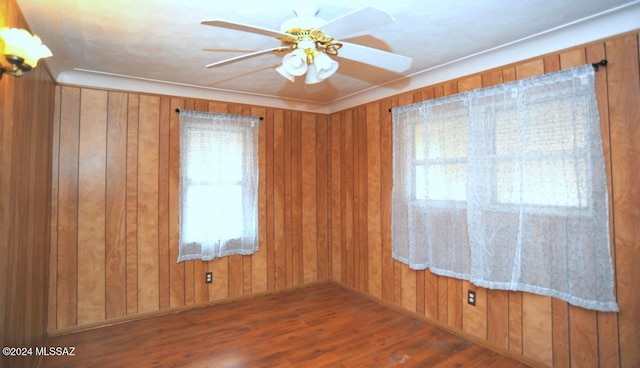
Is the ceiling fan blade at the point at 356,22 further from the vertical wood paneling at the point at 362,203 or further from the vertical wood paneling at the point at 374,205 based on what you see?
the vertical wood paneling at the point at 362,203

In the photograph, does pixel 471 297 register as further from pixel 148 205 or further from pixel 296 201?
pixel 148 205

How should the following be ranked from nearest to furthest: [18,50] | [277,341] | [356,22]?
[18,50], [356,22], [277,341]

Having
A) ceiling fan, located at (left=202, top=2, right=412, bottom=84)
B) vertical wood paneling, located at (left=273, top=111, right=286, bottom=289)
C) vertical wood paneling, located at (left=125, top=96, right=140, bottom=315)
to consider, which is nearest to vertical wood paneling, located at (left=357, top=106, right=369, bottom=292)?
vertical wood paneling, located at (left=273, top=111, right=286, bottom=289)

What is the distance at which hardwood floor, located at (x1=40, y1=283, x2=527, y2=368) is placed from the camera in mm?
2436

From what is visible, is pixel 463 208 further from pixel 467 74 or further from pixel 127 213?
pixel 127 213

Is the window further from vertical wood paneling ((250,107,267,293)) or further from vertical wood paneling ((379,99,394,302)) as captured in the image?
vertical wood paneling ((250,107,267,293))

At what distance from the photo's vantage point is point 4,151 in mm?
1582

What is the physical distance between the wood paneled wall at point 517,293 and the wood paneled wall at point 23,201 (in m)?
3.01

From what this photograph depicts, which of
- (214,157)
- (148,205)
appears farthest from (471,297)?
(148,205)

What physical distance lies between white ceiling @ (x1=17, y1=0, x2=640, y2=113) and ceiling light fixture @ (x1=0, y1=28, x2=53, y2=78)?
552 mm

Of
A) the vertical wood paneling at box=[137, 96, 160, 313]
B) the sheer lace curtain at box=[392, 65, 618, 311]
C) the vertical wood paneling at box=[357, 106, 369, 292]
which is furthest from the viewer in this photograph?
the vertical wood paneling at box=[357, 106, 369, 292]

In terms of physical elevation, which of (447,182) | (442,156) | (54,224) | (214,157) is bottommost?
(54,224)

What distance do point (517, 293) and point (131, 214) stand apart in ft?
11.8

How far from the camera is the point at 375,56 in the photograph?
193 cm
